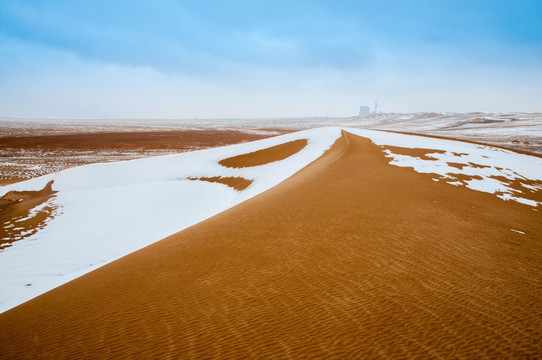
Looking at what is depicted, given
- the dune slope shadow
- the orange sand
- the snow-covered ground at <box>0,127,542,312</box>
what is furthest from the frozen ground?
the orange sand

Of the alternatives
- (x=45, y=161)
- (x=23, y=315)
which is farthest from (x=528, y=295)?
(x=45, y=161)

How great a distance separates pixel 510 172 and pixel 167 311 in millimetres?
17155

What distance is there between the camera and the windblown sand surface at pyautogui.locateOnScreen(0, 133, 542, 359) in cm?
294

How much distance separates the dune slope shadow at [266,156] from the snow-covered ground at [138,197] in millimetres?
877

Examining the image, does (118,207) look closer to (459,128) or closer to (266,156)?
(266,156)

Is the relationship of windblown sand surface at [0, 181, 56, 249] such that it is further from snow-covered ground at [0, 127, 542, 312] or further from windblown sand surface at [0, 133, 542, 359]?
windblown sand surface at [0, 133, 542, 359]

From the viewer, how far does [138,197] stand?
16047mm

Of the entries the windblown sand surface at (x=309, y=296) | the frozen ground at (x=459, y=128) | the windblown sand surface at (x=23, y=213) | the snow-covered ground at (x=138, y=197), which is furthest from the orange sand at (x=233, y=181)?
the frozen ground at (x=459, y=128)

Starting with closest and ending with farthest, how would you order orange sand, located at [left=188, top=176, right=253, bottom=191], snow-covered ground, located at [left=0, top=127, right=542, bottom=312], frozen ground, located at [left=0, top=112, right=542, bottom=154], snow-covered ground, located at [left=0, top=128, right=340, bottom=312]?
snow-covered ground, located at [left=0, top=128, right=340, bottom=312], snow-covered ground, located at [left=0, top=127, right=542, bottom=312], orange sand, located at [left=188, top=176, right=253, bottom=191], frozen ground, located at [left=0, top=112, right=542, bottom=154]

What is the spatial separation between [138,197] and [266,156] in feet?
35.7

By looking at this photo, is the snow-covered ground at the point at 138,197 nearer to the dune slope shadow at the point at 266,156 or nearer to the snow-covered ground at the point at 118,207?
the snow-covered ground at the point at 118,207

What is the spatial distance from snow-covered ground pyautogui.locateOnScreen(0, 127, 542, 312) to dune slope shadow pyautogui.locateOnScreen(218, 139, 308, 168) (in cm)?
88

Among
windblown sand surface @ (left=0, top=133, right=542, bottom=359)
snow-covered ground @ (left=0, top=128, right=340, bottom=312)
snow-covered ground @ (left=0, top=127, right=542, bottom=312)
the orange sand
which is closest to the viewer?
windblown sand surface @ (left=0, top=133, right=542, bottom=359)

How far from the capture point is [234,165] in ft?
73.3
